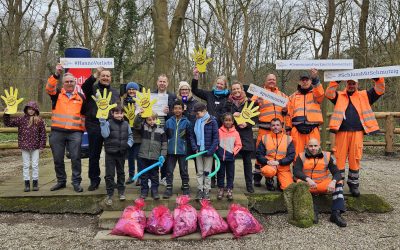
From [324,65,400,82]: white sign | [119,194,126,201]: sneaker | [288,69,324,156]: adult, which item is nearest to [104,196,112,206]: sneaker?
[119,194,126,201]: sneaker

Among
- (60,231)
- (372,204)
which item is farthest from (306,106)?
(60,231)

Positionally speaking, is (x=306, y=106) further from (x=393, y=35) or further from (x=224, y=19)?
(x=393, y=35)

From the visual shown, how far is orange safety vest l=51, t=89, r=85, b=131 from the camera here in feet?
16.5

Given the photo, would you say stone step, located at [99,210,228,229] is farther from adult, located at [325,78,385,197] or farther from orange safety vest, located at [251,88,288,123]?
adult, located at [325,78,385,197]

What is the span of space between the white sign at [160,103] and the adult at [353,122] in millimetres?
2539

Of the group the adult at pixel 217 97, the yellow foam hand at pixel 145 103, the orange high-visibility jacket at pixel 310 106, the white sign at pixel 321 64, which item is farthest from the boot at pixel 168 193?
the white sign at pixel 321 64

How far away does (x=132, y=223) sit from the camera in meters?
4.25

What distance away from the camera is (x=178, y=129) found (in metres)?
4.80

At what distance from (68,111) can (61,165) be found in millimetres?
854

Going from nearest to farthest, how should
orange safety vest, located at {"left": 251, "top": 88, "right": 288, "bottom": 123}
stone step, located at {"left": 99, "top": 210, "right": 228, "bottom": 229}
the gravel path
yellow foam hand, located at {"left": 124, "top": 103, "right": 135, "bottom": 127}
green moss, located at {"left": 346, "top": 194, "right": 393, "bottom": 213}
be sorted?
the gravel path < stone step, located at {"left": 99, "top": 210, "right": 228, "bottom": 229} < yellow foam hand, located at {"left": 124, "top": 103, "right": 135, "bottom": 127} < green moss, located at {"left": 346, "top": 194, "right": 393, "bottom": 213} < orange safety vest, located at {"left": 251, "top": 88, "right": 288, "bottom": 123}

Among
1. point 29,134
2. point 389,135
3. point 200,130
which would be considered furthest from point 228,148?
point 389,135

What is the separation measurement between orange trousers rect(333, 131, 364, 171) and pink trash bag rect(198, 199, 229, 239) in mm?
2175

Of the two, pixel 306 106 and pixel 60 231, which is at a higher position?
pixel 306 106

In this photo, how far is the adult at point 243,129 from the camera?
5.11 metres
